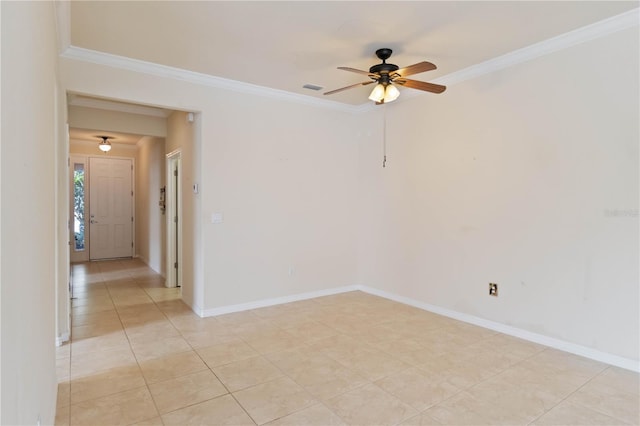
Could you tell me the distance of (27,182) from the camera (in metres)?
1.28

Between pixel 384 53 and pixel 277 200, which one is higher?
pixel 384 53

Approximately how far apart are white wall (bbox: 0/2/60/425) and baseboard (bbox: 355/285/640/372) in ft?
12.5

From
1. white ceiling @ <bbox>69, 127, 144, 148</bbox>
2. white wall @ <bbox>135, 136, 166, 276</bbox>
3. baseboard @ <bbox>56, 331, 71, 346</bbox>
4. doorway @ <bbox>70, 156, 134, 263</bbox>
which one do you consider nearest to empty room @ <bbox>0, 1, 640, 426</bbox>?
baseboard @ <bbox>56, 331, 71, 346</bbox>

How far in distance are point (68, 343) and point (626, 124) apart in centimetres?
528

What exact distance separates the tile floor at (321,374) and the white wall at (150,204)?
2.52 m

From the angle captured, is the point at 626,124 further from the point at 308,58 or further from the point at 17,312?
the point at 17,312

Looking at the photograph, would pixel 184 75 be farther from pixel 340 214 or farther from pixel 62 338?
pixel 62 338

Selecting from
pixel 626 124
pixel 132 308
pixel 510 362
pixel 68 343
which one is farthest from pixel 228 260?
pixel 626 124

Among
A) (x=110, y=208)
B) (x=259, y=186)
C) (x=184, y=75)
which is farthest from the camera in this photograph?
(x=110, y=208)

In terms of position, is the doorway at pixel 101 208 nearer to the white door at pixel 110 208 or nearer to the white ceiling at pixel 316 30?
the white door at pixel 110 208

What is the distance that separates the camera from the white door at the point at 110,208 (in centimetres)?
818

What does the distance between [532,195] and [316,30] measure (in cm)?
255

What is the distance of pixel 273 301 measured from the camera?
478cm

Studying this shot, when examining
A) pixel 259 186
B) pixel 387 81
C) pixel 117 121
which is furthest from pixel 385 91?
pixel 117 121
